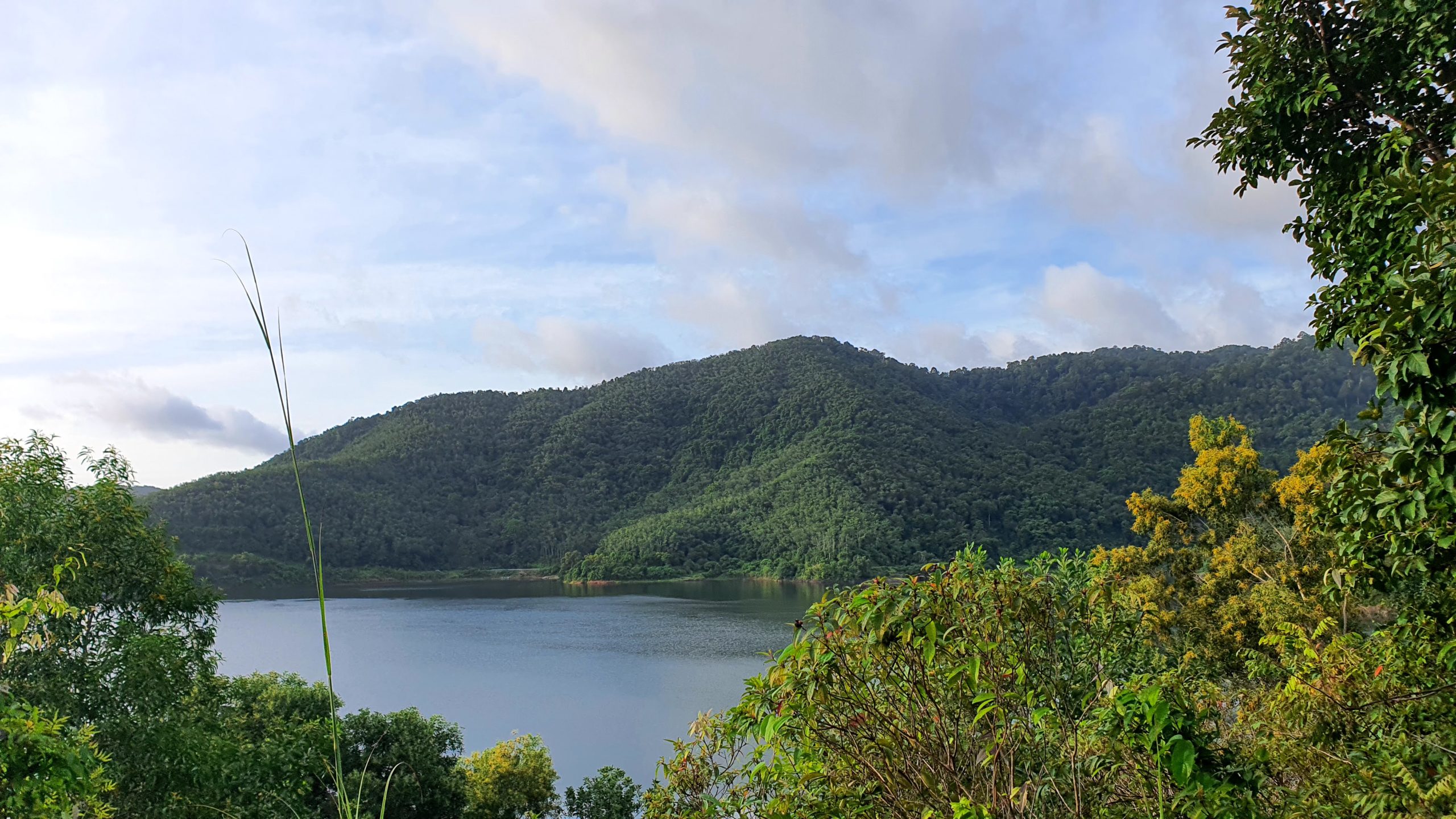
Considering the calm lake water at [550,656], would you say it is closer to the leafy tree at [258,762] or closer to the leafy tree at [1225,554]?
the leafy tree at [1225,554]

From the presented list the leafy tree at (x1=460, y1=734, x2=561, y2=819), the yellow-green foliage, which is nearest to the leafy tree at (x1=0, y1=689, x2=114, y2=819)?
the yellow-green foliage

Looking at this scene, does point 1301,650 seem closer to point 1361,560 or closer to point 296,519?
point 1361,560

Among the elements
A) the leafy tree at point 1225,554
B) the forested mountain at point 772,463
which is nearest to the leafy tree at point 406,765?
the leafy tree at point 1225,554

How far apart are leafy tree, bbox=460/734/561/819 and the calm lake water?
4926mm

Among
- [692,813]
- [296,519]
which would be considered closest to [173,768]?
[692,813]

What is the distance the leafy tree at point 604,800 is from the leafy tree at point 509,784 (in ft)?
2.34

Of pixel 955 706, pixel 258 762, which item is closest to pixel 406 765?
pixel 258 762

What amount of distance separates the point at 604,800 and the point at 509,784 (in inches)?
80.1

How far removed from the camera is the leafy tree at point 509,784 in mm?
13516

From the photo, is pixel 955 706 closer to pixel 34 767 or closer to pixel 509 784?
pixel 34 767

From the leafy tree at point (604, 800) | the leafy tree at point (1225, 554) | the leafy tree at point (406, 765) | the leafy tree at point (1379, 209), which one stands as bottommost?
the leafy tree at point (604, 800)

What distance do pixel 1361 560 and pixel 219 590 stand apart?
9257 millimetres

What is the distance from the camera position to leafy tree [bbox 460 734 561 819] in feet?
44.3

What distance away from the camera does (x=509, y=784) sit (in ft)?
46.0
